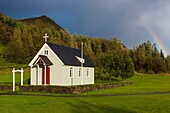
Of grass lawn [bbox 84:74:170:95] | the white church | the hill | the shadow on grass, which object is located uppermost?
the hill

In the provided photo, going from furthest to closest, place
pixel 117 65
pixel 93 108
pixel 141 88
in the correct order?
pixel 117 65 < pixel 141 88 < pixel 93 108

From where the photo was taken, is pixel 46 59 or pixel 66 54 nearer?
pixel 46 59

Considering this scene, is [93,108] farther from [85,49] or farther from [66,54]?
[85,49]

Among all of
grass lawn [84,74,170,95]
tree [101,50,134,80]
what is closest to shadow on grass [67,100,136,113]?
grass lawn [84,74,170,95]

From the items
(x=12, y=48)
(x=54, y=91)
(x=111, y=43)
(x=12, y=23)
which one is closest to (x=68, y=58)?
(x=54, y=91)

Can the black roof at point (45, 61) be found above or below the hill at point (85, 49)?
below

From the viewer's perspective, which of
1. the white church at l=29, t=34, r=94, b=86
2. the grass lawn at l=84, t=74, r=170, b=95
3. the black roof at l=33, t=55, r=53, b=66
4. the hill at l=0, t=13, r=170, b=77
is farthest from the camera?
the hill at l=0, t=13, r=170, b=77

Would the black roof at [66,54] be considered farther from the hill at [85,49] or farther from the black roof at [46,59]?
the hill at [85,49]

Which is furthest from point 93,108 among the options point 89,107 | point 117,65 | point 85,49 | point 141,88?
point 85,49

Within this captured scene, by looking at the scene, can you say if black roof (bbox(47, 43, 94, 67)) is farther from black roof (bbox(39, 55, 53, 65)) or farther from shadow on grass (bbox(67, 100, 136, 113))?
shadow on grass (bbox(67, 100, 136, 113))

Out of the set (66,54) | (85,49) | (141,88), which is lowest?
(141,88)

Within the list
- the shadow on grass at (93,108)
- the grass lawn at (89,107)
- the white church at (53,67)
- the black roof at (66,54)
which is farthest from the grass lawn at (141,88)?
the shadow on grass at (93,108)

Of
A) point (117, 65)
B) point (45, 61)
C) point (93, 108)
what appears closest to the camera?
point (93, 108)

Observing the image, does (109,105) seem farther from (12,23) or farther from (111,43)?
(12,23)
